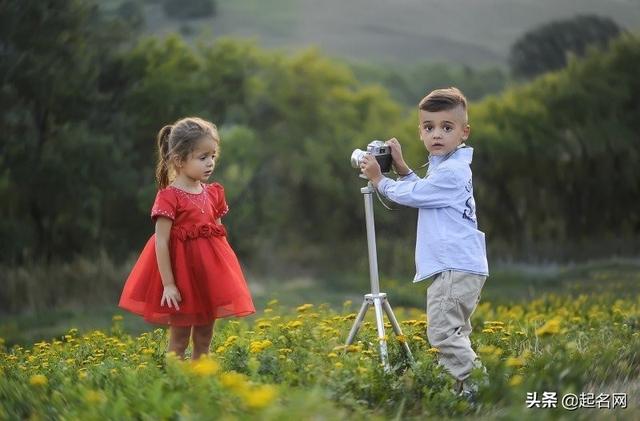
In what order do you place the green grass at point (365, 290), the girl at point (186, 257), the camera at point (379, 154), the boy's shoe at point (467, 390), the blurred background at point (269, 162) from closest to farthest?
1. the boy's shoe at point (467, 390)
2. the camera at point (379, 154)
3. the girl at point (186, 257)
4. the green grass at point (365, 290)
5. the blurred background at point (269, 162)

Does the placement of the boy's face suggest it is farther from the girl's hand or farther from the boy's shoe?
the girl's hand

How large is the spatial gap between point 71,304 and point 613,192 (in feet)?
38.0

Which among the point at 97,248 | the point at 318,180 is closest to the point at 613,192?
the point at 318,180

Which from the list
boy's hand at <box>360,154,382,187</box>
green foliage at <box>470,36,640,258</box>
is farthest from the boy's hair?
green foliage at <box>470,36,640,258</box>

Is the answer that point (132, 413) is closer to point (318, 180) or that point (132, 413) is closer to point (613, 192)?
point (613, 192)

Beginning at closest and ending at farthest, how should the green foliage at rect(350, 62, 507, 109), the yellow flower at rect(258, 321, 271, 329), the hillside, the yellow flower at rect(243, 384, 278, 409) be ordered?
the yellow flower at rect(243, 384, 278, 409) → the yellow flower at rect(258, 321, 271, 329) → the green foliage at rect(350, 62, 507, 109) → the hillside

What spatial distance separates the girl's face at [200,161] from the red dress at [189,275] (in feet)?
0.47

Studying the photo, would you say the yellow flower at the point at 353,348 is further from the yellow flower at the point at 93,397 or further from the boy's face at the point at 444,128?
the yellow flower at the point at 93,397

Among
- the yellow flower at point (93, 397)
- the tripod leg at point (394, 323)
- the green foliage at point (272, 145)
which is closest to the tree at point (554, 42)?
the green foliage at point (272, 145)

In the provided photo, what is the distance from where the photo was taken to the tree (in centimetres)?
3406

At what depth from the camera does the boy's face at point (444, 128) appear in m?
5.92

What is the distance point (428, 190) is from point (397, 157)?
27 centimetres

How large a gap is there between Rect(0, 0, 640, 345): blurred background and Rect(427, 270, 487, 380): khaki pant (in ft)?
27.3

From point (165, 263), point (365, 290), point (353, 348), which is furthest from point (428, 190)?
point (365, 290)
